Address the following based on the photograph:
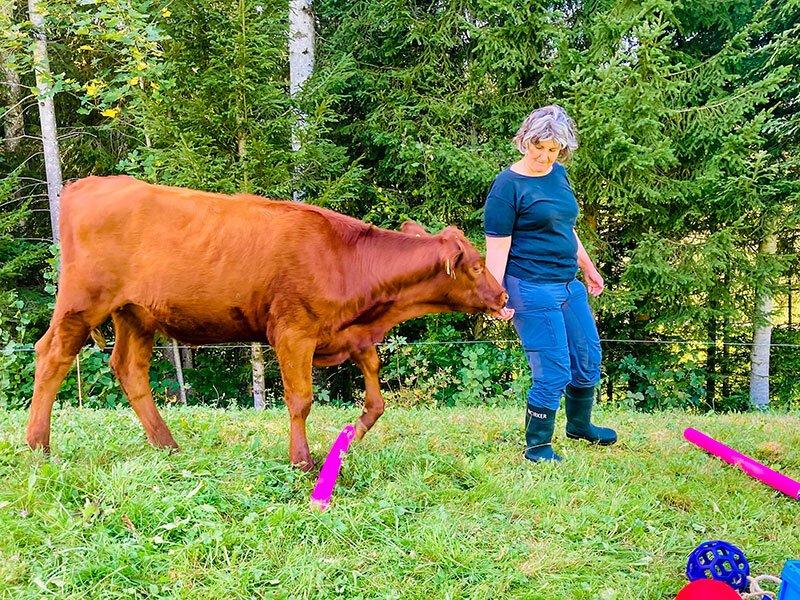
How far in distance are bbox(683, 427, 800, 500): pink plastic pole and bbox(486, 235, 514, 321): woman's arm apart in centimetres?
197

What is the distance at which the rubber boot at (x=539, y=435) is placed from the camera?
418 centimetres

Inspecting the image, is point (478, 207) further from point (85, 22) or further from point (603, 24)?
point (85, 22)

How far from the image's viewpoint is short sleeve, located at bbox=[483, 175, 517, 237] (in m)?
3.92

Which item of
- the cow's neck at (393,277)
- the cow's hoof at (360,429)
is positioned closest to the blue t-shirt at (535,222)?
the cow's neck at (393,277)

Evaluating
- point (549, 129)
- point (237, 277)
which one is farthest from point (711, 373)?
point (237, 277)

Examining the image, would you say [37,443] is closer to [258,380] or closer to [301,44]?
[258,380]

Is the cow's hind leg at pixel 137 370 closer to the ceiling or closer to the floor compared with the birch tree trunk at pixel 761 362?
closer to the ceiling

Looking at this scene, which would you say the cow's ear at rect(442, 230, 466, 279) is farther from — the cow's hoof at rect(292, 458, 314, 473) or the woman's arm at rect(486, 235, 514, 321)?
the cow's hoof at rect(292, 458, 314, 473)

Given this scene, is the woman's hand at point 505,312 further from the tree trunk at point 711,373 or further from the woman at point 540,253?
the tree trunk at point 711,373

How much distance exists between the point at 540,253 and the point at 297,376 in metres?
1.74

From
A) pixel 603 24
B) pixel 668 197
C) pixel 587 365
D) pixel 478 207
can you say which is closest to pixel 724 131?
pixel 668 197

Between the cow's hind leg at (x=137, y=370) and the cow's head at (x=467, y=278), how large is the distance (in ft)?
6.41

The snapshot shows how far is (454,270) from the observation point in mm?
3938

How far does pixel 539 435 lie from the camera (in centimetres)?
422
